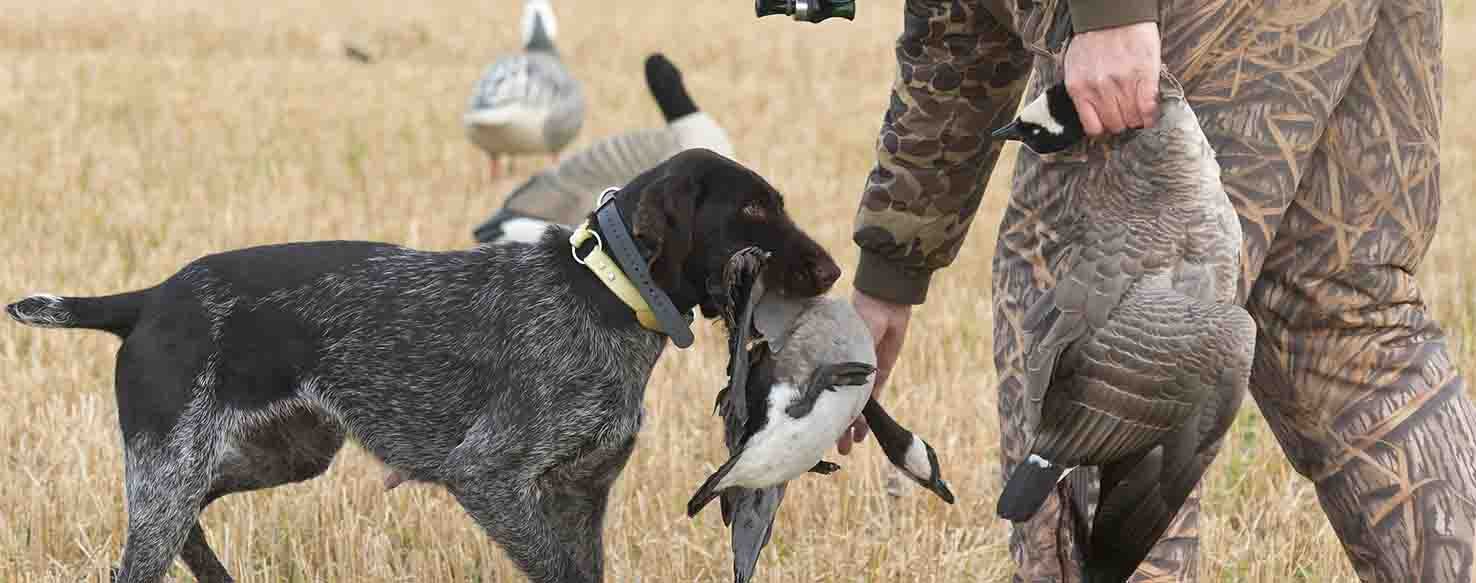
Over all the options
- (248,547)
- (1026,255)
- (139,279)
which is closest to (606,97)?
(139,279)

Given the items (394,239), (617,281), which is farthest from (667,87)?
(617,281)

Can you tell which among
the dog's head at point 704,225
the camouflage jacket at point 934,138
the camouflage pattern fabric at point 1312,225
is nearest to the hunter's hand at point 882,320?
the camouflage jacket at point 934,138

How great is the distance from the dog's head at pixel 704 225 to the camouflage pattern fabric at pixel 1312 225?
41 centimetres

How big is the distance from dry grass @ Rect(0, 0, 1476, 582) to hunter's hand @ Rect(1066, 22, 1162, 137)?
6.08 ft

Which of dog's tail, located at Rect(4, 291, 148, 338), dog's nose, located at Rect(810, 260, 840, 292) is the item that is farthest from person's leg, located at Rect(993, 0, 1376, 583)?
dog's tail, located at Rect(4, 291, 148, 338)

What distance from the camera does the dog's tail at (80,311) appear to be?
3.98m

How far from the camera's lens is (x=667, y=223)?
3748 mm

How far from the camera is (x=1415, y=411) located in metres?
3.22

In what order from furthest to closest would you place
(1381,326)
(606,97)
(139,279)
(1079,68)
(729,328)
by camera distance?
(606,97) → (139,279) → (729,328) → (1381,326) → (1079,68)

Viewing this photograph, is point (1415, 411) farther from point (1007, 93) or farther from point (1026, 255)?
point (1007, 93)

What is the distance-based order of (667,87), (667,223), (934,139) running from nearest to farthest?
(934,139) → (667,223) → (667,87)

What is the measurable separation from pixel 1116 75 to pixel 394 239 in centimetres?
665

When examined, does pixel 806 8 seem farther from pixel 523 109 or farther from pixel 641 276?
pixel 523 109

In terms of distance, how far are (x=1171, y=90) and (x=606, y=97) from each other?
14183mm
